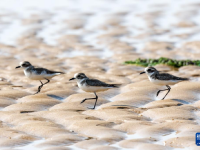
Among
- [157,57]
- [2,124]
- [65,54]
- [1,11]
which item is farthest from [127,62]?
[1,11]

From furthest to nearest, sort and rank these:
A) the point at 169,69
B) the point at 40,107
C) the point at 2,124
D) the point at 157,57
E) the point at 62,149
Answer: the point at 157,57 < the point at 169,69 < the point at 40,107 < the point at 2,124 < the point at 62,149

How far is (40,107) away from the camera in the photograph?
8.41 m

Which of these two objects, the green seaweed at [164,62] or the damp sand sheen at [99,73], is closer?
the damp sand sheen at [99,73]

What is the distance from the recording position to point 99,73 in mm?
11453

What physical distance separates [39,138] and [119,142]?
1.27m

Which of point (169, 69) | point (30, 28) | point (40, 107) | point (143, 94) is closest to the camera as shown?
point (40, 107)

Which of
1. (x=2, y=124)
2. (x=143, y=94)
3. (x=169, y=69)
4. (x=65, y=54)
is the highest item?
(x=65, y=54)

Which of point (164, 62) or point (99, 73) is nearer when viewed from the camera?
point (99, 73)

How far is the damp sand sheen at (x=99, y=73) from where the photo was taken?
21.7ft

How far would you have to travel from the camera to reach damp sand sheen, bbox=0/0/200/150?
6.61 metres

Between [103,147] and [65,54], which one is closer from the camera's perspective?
[103,147]

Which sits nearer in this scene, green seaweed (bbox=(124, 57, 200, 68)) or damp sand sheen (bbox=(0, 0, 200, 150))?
damp sand sheen (bbox=(0, 0, 200, 150))

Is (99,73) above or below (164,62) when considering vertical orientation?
below

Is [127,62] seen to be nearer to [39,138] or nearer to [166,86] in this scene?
[166,86]
